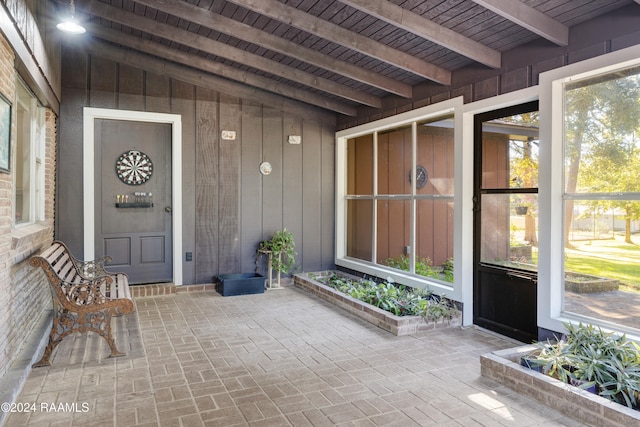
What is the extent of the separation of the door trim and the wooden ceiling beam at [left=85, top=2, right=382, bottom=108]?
130 cm

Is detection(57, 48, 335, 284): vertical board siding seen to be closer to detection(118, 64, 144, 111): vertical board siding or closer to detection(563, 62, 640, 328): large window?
detection(118, 64, 144, 111): vertical board siding

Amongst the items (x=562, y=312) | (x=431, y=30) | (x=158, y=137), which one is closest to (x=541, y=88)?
(x=431, y=30)

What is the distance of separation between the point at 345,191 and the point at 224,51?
2.92 meters

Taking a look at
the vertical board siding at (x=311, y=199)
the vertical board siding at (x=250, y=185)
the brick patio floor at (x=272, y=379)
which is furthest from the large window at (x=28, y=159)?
the vertical board siding at (x=311, y=199)

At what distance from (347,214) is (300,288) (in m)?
1.47

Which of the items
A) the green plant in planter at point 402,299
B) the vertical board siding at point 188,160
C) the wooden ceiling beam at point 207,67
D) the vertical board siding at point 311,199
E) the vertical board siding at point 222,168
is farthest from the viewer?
the vertical board siding at point 311,199

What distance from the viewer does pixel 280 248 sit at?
649cm

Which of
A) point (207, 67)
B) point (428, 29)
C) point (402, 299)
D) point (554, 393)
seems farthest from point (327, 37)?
point (554, 393)

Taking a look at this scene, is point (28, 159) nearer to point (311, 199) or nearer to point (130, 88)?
point (130, 88)

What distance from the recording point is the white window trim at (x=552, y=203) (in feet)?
12.1

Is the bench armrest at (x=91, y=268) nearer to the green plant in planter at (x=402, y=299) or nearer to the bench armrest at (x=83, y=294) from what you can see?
the bench armrest at (x=83, y=294)

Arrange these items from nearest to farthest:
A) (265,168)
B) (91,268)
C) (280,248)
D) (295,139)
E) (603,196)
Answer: (603,196) → (91,268) → (280,248) → (265,168) → (295,139)

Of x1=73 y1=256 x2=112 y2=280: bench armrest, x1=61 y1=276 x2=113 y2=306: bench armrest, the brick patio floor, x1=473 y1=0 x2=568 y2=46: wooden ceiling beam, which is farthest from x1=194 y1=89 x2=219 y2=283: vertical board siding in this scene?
x1=473 y1=0 x2=568 y2=46: wooden ceiling beam

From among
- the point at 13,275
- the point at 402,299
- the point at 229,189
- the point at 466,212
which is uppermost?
the point at 229,189
